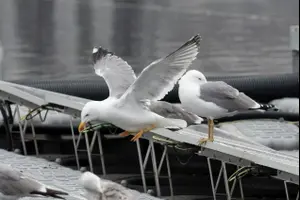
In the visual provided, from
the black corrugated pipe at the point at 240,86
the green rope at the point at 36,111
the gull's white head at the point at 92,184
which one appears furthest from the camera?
the black corrugated pipe at the point at 240,86

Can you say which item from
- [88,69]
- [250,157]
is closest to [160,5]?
[88,69]

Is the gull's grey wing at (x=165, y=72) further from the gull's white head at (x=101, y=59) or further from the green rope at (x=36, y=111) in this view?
the green rope at (x=36, y=111)

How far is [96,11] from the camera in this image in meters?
27.0

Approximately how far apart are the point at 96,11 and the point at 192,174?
20.5 meters

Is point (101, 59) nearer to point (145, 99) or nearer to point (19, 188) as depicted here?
point (145, 99)

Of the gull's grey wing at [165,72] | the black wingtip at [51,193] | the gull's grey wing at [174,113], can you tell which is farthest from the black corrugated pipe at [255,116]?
the black wingtip at [51,193]

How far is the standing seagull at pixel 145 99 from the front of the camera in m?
5.14

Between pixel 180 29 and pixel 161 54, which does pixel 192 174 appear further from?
pixel 180 29

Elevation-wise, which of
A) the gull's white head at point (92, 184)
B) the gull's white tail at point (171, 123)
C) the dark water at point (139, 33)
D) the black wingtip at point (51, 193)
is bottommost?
the dark water at point (139, 33)

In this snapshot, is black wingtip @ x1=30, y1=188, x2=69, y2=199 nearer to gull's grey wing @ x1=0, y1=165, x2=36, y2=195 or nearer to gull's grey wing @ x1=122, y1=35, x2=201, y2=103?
gull's grey wing @ x1=0, y1=165, x2=36, y2=195

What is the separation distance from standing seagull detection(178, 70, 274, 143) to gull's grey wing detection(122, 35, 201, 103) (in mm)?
317

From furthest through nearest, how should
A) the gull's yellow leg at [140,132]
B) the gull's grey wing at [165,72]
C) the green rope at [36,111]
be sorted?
the green rope at [36,111] < the gull's yellow leg at [140,132] < the gull's grey wing at [165,72]

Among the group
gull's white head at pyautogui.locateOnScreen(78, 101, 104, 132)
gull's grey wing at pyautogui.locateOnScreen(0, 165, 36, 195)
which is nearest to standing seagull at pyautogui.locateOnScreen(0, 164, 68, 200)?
gull's grey wing at pyautogui.locateOnScreen(0, 165, 36, 195)

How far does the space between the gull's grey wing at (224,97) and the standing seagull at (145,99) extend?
0.94ft
